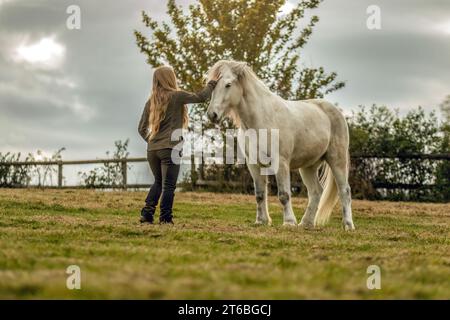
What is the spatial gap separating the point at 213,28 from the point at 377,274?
1716 cm

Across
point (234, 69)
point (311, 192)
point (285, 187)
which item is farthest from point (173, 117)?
point (311, 192)

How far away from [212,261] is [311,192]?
494 centimetres

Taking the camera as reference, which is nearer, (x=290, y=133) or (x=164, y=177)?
(x=164, y=177)

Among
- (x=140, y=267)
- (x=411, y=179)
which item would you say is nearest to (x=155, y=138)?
(x=140, y=267)

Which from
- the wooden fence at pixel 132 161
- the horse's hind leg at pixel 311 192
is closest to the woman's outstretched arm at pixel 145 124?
the horse's hind leg at pixel 311 192

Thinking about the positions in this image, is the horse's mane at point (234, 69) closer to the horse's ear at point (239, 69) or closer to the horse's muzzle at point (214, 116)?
the horse's ear at point (239, 69)

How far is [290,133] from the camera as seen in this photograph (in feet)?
29.9

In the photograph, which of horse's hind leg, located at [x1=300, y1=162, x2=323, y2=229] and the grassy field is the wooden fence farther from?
the grassy field

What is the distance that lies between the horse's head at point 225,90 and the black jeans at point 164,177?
27.2 inches

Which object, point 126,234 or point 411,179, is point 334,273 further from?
point 411,179

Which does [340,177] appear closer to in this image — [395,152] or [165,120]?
[165,120]

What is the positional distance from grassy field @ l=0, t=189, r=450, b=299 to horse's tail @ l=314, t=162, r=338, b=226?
2.95ft

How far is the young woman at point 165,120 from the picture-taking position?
852 centimetres

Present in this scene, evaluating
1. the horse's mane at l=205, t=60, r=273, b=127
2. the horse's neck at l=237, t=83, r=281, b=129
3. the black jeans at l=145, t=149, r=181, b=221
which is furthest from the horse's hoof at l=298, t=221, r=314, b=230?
the black jeans at l=145, t=149, r=181, b=221
